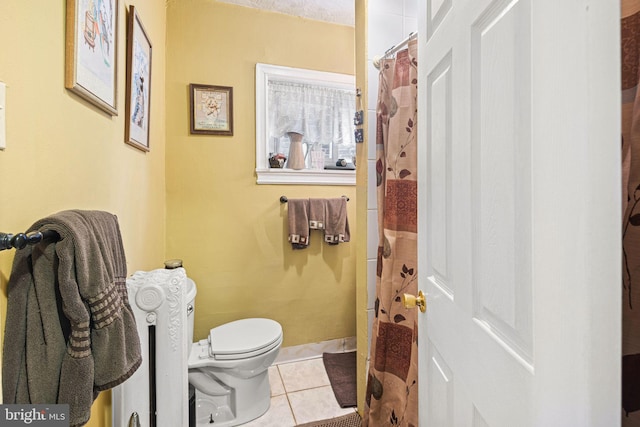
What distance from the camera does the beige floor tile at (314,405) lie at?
1.66 m

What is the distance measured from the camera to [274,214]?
2.17 meters

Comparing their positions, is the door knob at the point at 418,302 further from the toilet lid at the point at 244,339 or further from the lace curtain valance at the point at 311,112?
the lace curtain valance at the point at 311,112

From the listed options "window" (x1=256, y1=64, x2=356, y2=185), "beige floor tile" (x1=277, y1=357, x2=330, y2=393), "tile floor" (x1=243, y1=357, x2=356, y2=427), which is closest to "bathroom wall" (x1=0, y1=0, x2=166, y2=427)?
"tile floor" (x1=243, y1=357, x2=356, y2=427)

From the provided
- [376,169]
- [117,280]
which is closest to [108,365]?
[117,280]

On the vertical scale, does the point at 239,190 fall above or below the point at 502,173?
above

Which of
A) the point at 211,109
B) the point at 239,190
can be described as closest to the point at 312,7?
the point at 211,109

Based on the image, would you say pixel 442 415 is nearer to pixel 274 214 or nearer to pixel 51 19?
pixel 51 19

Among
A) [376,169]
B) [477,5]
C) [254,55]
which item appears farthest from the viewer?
[254,55]

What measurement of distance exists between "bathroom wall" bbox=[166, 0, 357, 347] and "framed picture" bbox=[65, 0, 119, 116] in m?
0.97

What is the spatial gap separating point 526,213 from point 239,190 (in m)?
1.89

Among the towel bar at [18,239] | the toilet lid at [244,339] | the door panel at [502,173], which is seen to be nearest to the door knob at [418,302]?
the door panel at [502,173]

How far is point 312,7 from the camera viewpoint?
6.83 ft

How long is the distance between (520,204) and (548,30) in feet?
0.75

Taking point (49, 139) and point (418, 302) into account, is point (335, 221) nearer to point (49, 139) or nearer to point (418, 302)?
point (418, 302)
